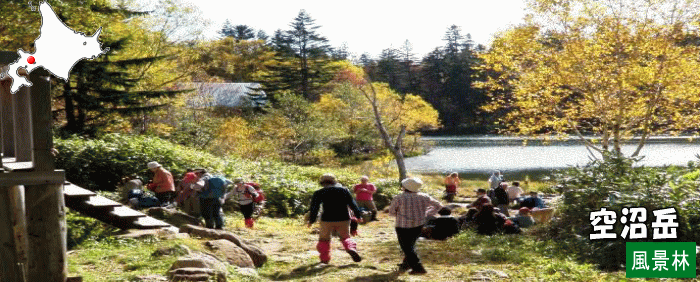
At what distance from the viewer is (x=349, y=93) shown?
45.4 meters

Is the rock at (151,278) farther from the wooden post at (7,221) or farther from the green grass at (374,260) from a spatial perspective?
the wooden post at (7,221)

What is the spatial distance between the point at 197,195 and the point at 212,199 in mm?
653

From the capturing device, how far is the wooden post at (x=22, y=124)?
22.4 ft

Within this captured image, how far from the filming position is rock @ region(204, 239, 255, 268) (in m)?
9.46

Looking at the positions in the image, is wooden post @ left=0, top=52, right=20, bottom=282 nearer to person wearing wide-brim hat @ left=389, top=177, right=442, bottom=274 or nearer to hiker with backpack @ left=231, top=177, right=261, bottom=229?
person wearing wide-brim hat @ left=389, top=177, right=442, bottom=274

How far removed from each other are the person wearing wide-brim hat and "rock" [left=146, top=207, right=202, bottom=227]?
18.6 ft

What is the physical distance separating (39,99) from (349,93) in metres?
39.0

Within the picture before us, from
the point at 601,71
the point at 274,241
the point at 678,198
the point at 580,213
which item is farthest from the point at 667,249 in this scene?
the point at 601,71

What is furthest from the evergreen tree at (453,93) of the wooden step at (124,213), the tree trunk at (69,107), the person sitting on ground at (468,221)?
the wooden step at (124,213)

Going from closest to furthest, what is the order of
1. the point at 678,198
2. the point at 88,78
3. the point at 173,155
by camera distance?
the point at 678,198 → the point at 173,155 → the point at 88,78

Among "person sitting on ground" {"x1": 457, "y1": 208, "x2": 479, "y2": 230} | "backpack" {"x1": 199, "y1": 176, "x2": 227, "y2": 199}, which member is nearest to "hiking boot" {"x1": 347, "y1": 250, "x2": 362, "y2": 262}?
"backpack" {"x1": 199, "y1": 176, "x2": 227, "y2": 199}

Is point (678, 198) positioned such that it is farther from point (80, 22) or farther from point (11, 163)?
point (80, 22)

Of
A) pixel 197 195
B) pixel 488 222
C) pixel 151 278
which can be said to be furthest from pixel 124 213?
pixel 488 222

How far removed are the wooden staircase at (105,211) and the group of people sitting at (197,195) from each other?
2236 mm
